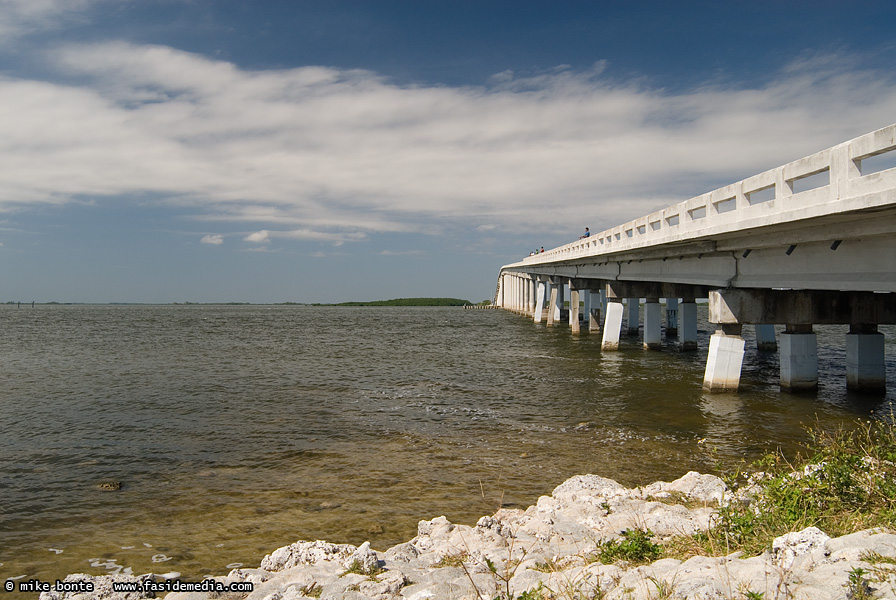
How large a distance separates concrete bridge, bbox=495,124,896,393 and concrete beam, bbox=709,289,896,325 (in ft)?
0.10

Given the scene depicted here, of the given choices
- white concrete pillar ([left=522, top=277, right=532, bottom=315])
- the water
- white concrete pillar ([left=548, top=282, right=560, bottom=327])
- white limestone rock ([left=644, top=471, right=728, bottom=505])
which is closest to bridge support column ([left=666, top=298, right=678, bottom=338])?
white concrete pillar ([left=548, top=282, right=560, bottom=327])

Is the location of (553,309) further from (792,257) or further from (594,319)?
(792,257)

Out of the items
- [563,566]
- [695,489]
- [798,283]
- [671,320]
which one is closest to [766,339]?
[671,320]

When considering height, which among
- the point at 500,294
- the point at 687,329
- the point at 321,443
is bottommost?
the point at 321,443

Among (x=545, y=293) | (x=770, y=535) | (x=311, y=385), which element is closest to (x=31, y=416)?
(x=311, y=385)

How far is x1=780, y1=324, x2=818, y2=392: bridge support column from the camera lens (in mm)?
→ 18344

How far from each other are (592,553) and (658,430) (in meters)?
9.22

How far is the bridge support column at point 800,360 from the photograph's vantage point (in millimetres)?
18344

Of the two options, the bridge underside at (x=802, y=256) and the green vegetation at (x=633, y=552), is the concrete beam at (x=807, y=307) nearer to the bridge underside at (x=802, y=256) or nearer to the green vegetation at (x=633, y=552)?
the bridge underside at (x=802, y=256)

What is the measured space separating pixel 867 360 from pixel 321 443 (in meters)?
17.2

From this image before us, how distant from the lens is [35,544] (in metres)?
7.96

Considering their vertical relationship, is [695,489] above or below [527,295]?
below

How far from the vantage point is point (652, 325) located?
111 feet

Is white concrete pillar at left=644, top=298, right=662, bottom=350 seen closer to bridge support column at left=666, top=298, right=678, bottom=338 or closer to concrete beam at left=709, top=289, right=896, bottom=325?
bridge support column at left=666, top=298, right=678, bottom=338
